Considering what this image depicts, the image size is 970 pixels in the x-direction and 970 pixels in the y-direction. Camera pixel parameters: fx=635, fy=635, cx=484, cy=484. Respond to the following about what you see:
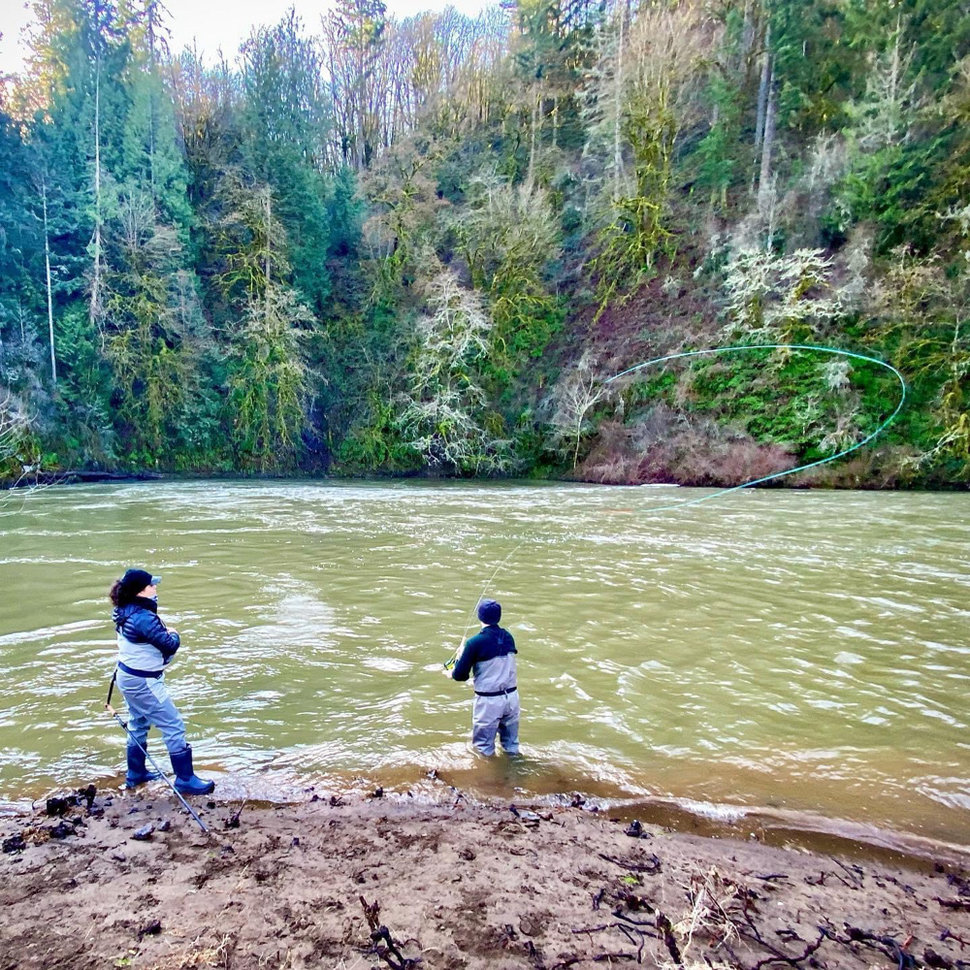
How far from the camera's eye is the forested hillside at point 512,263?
77.4 ft

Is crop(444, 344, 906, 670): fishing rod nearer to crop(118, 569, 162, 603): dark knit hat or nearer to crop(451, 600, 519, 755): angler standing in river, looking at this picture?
crop(451, 600, 519, 755): angler standing in river

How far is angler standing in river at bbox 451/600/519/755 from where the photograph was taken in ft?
16.0

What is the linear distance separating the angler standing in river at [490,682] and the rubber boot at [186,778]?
6.13 ft

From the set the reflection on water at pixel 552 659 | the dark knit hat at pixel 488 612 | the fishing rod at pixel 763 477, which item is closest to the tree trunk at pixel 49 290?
the reflection on water at pixel 552 659

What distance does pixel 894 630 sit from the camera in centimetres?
763

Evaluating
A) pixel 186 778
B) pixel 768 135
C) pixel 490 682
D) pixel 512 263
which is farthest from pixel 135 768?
pixel 768 135

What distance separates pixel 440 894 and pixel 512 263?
95.3 ft

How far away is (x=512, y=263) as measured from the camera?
29.4 m

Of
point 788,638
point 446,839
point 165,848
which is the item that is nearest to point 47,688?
point 165,848

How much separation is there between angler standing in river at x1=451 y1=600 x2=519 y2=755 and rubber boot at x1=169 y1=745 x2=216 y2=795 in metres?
1.87

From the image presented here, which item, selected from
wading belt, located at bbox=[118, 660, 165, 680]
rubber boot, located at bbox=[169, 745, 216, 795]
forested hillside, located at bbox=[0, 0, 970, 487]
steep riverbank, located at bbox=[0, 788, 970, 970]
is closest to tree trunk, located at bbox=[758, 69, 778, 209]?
forested hillside, located at bbox=[0, 0, 970, 487]

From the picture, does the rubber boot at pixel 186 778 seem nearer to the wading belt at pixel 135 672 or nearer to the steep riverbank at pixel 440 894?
the steep riverbank at pixel 440 894

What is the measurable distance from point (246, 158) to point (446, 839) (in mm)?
33739

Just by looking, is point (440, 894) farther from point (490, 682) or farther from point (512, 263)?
point (512, 263)
